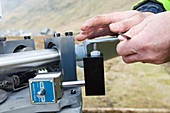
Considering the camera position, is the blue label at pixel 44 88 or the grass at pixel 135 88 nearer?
the blue label at pixel 44 88

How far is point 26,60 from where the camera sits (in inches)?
20.0

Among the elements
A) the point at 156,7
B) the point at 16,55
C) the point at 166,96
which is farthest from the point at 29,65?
the point at 166,96

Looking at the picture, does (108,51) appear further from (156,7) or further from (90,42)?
(156,7)

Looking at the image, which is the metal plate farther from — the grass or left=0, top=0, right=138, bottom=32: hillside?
left=0, top=0, right=138, bottom=32: hillside

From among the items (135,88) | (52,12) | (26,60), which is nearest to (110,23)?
(26,60)

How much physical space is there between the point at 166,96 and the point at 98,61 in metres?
0.71

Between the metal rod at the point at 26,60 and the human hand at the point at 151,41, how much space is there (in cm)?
16

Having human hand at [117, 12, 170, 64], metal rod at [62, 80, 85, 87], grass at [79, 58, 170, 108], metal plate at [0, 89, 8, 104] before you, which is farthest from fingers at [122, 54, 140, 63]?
grass at [79, 58, 170, 108]

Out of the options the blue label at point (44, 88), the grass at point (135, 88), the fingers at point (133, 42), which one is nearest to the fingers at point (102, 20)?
the fingers at point (133, 42)

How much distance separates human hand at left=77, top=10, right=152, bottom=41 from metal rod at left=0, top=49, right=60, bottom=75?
12cm

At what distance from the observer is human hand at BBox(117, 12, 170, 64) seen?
458mm

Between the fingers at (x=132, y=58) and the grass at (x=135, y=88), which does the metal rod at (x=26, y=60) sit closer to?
the fingers at (x=132, y=58)

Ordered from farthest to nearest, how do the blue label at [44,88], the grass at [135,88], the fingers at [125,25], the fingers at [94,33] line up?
the grass at [135,88] → the fingers at [94,33] → the fingers at [125,25] → the blue label at [44,88]

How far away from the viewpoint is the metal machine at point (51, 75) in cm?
46
